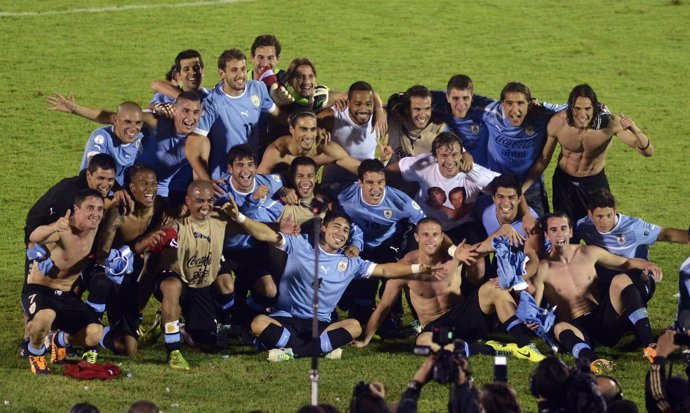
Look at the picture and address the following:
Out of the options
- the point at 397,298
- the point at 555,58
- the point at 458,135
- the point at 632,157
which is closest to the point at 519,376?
the point at 397,298

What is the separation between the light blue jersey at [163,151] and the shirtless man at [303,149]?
2.54 ft

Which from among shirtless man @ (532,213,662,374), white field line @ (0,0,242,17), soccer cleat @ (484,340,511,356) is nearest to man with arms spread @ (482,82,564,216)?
shirtless man @ (532,213,662,374)

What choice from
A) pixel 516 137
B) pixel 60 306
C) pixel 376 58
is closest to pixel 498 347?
pixel 516 137

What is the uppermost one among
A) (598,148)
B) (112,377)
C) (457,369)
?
(598,148)

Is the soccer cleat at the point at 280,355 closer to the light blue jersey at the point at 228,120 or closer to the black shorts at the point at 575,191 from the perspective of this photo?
the light blue jersey at the point at 228,120

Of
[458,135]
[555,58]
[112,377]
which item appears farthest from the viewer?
[555,58]

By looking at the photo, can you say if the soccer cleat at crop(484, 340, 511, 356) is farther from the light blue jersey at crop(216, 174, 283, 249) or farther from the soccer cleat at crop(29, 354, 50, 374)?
the soccer cleat at crop(29, 354, 50, 374)

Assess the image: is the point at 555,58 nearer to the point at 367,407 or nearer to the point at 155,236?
the point at 155,236

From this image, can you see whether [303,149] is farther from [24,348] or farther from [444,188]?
[24,348]

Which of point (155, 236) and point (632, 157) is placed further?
point (632, 157)

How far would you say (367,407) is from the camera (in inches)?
323

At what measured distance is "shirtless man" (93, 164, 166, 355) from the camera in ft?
40.1

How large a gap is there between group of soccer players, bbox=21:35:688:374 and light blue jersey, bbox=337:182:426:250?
0.01m

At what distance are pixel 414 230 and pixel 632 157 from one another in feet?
23.6
